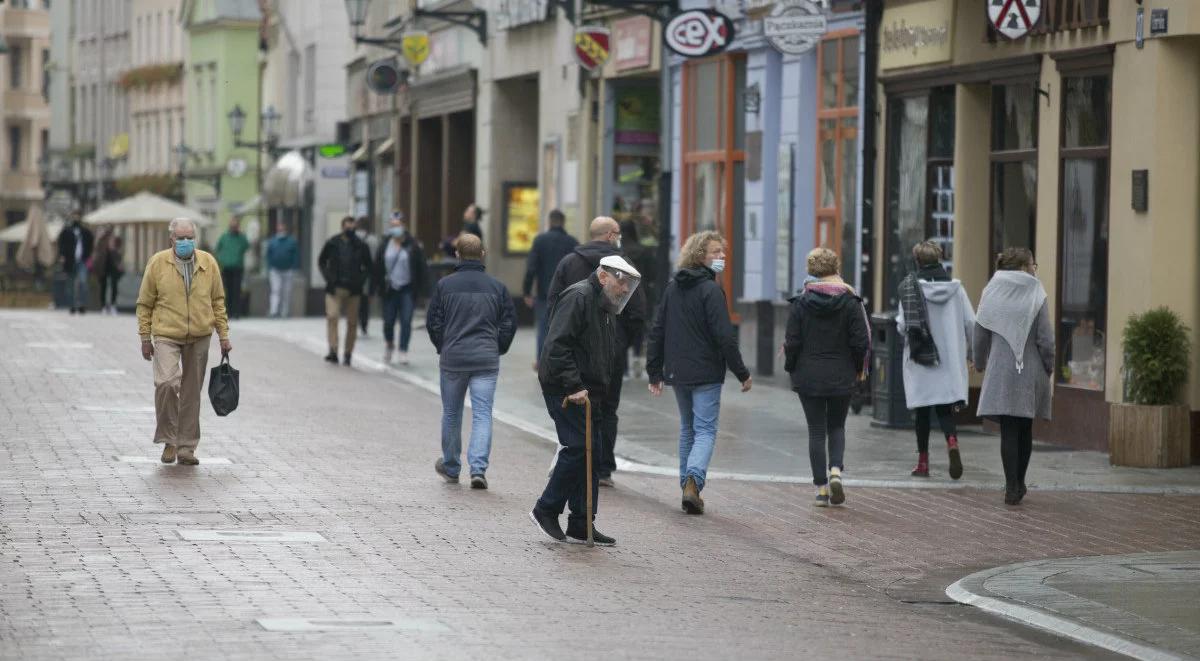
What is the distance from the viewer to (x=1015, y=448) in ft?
51.0

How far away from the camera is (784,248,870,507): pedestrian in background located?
15375 mm

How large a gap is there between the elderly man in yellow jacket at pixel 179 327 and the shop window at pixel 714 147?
40.1ft

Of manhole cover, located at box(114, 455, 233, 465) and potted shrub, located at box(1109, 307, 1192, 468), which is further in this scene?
potted shrub, located at box(1109, 307, 1192, 468)

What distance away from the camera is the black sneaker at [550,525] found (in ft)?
43.2

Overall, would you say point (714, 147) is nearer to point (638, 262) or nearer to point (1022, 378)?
point (638, 262)

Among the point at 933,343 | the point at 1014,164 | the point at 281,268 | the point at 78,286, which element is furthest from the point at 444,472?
the point at 78,286

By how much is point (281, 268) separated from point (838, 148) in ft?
65.1

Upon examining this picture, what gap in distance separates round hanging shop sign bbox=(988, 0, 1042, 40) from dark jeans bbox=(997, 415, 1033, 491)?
530cm

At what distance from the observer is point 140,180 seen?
84.1 m

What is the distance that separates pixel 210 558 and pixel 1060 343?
33.4 feet

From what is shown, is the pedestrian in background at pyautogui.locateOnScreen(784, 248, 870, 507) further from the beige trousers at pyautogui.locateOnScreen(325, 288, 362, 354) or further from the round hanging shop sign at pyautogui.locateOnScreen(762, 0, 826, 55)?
the beige trousers at pyautogui.locateOnScreen(325, 288, 362, 354)

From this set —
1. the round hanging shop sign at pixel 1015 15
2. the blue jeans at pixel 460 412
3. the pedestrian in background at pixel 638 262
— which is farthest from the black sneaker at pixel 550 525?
the pedestrian in background at pixel 638 262

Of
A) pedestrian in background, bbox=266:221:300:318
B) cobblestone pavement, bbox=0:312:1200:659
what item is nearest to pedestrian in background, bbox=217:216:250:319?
pedestrian in background, bbox=266:221:300:318

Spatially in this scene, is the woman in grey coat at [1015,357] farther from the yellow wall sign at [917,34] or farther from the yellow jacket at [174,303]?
the yellow wall sign at [917,34]
